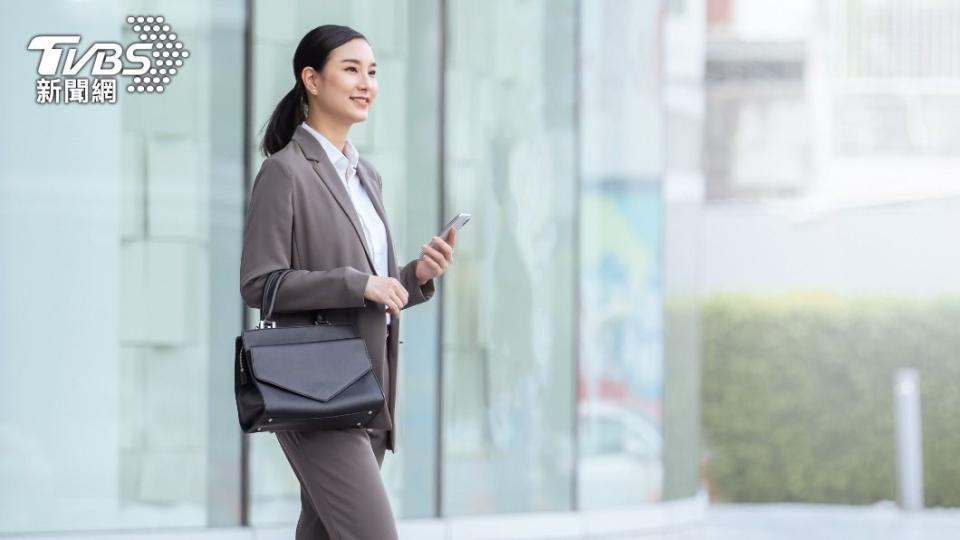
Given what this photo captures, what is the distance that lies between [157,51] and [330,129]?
7.63 feet

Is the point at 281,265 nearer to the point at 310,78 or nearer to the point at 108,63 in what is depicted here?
the point at 310,78

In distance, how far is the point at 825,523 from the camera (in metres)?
10.5

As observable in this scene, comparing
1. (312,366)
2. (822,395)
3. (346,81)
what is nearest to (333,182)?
(346,81)

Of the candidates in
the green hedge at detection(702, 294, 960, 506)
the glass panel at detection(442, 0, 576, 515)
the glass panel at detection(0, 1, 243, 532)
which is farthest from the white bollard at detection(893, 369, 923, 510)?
the glass panel at detection(0, 1, 243, 532)

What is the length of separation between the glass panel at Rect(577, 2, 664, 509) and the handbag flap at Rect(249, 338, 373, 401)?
3532mm

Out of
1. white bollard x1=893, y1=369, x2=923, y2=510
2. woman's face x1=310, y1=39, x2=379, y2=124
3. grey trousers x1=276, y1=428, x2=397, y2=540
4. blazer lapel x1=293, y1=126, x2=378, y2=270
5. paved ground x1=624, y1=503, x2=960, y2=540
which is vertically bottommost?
paved ground x1=624, y1=503, x2=960, y2=540

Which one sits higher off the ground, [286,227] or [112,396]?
[286,227]

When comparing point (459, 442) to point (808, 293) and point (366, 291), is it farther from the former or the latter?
point (808, 293)

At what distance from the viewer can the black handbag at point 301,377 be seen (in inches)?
136

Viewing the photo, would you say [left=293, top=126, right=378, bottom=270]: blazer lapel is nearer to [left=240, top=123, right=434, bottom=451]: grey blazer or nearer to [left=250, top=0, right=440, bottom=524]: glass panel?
[left=240, top=123, right=434, bottom=451]: grey blazer

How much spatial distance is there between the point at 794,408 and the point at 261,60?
7.94 metres

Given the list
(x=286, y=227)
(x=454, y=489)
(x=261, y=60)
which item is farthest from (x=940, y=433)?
(x=286, y=227)

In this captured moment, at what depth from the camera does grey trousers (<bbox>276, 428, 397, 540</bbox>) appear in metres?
3.55

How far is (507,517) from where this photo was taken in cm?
681
